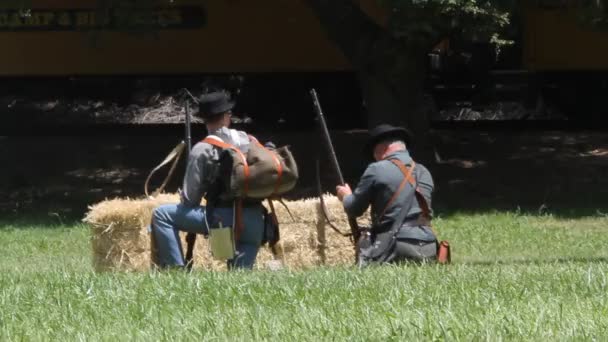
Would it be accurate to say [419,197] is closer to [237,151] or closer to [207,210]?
[237,151]

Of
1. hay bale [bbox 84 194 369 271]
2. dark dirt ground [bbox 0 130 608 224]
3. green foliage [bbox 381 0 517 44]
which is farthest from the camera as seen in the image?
dark dirt ground [bbox 0 130 608 224]

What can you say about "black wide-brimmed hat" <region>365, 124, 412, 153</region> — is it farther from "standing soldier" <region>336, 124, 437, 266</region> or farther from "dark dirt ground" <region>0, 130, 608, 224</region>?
"dark dirt ground" <region>0, 130, 608, 224</region>

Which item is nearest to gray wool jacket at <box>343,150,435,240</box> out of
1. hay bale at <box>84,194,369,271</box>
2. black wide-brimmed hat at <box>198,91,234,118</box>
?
black wide-brimmed hat at <box>198,91,234,118</box>

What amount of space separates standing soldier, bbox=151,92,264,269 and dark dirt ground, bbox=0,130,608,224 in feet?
25.4

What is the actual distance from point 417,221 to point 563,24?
44.7 ft

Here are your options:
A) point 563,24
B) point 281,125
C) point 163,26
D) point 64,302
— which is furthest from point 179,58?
point 64,302

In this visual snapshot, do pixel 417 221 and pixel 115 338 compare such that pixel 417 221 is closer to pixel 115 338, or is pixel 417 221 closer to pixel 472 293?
pixel 472 293

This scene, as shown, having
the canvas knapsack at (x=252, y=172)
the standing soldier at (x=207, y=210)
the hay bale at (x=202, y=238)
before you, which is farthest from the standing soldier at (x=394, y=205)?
the hay bale at (x=202, y=238)

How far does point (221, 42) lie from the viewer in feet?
74.3

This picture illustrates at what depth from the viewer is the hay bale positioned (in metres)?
9.83

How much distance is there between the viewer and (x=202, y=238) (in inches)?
402

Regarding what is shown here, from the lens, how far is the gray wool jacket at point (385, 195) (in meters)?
8.78

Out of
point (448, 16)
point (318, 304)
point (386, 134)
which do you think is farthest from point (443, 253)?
point (448, 16)

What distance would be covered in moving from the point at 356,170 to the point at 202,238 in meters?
9.96
